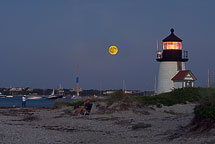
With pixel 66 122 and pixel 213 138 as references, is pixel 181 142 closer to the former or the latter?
pixel 213 138

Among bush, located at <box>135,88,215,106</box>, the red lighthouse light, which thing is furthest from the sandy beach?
the red lighthouse light

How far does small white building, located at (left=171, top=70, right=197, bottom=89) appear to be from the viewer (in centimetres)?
3700

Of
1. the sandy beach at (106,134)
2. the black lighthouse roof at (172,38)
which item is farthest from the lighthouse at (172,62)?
the sandy beach at (106,134)

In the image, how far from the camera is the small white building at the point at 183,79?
37000 millimetres

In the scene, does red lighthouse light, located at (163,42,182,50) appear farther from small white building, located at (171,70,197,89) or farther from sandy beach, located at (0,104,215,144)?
sandy beach, located at (0,104,215,144)

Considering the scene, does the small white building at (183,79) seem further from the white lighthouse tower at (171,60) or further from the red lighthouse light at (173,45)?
the red lighthouse light at (173,45)

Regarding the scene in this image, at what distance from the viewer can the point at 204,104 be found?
1259 centimetres

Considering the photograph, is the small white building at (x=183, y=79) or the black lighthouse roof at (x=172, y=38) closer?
the small white building at (x=183, y=79)

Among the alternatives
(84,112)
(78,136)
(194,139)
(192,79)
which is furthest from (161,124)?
(192,79)

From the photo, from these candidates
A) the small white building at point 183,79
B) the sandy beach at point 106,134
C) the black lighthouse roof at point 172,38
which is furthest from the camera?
the black lighthouse roof at point 172,38

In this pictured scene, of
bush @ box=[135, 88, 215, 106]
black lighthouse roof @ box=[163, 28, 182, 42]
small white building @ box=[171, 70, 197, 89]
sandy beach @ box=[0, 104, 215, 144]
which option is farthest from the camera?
black lighthouse roof @ box=[163, 28, 182, 42]

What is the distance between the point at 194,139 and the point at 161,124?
565 cm

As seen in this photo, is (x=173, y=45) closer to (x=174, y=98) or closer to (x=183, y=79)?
(x=183, y=79)

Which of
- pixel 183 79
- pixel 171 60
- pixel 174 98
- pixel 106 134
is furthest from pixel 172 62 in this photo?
pixel 106 134
